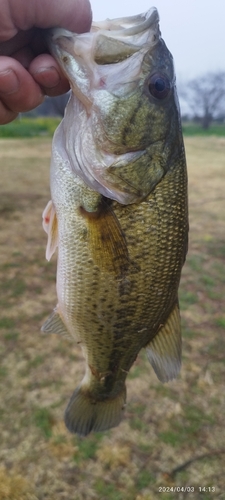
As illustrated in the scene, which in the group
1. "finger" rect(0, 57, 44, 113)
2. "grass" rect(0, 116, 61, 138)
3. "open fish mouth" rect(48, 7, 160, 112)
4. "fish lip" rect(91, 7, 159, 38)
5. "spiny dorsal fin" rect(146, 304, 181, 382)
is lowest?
"grass" rect(0, 116, 61, 138)

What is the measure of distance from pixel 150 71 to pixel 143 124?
0.17 m

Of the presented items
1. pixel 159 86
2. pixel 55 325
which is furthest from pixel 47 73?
pixel 55 325

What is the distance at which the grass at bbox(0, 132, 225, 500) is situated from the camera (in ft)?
8.45

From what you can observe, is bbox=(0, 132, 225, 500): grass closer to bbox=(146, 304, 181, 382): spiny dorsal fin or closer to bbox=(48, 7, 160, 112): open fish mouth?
bbox=(146, 304, 181, 382): spiny dorsal fin

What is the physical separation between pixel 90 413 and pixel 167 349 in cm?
46

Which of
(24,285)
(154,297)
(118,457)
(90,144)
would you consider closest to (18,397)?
(118,457)

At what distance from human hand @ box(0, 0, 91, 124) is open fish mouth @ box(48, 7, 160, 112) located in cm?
9

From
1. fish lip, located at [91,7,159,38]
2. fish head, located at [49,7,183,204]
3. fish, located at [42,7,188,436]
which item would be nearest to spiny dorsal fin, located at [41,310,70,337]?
fish, located at [42,7,188,436]

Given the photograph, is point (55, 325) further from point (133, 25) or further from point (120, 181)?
point (133, 25)

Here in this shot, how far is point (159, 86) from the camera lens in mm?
1383

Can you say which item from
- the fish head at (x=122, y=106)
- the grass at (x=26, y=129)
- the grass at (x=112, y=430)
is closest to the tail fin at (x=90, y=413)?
the fish head at (x=122, y=106)

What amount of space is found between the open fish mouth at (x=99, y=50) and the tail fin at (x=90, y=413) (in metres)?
1.18

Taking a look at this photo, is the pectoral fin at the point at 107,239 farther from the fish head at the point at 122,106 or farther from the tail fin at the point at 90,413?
the tail fin at the point at 90,413

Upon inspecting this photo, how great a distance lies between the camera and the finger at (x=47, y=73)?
56.4 inches
